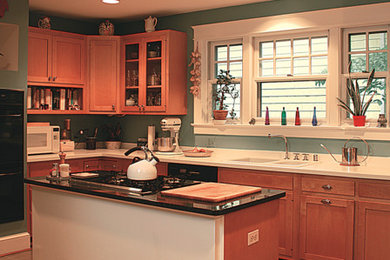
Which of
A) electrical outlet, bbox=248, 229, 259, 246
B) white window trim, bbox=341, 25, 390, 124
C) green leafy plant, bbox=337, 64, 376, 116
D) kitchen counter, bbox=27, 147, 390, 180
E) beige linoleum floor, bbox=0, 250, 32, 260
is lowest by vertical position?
beige linoleum floor, bbox=0, 250, 32, 260

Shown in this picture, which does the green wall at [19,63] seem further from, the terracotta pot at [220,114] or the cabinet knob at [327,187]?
the cabinet knob at [327,187]

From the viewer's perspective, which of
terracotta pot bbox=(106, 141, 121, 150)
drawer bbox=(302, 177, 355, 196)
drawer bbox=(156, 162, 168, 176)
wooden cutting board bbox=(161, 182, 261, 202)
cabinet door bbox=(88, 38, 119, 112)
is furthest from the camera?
terracotta pot bbox=(106, 141, 121, 150)

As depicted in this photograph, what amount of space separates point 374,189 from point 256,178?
106cm

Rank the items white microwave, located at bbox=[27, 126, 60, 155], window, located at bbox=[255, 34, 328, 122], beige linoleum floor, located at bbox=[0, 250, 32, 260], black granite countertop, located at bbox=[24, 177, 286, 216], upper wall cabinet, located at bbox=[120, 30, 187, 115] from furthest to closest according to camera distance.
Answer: upper wall cabinet, located at bbox=[120, 30, 187, 115], white microwave, located at bbox=[27, 126, 60, 155], window, located at bbox=[255, 34, 328, 122], beige linoleum floor, located at bbox=[0, 250, 32, 260], black granite countertop, located at bbox=[24, 177, 286, 216]

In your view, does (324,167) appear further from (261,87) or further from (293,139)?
(261,87)

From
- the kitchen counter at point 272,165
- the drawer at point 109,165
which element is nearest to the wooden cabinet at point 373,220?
the kitchen counter at point 272,165

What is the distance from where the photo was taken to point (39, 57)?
515 centimetres

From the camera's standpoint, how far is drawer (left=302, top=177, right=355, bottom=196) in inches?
143

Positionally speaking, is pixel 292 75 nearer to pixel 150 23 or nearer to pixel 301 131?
pixel 301 131

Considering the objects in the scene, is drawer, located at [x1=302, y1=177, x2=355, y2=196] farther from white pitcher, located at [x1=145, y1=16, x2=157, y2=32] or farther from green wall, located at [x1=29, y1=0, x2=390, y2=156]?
white pitcher, located at [x1=145, y1=16, x2=157, y2=32]

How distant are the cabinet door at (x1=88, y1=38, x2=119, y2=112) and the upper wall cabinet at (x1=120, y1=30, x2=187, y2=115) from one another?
0.12 m

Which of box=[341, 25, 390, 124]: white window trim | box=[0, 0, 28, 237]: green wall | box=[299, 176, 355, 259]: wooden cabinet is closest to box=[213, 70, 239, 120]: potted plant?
box=[341, 25, 390, 124]: white window trim

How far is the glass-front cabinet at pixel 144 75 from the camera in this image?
17.5ft

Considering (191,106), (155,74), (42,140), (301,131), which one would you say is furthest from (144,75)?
(301,131)
